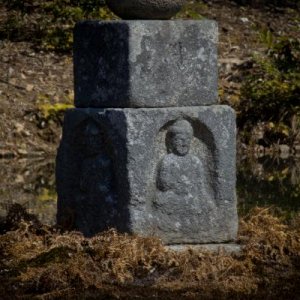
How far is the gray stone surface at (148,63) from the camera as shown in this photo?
8266mm

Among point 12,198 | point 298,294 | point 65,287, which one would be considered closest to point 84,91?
point 65,287

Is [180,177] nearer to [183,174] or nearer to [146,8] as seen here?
[183,174]

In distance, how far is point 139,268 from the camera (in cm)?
793

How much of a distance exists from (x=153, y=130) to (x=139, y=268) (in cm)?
97

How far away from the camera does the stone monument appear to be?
325 inches

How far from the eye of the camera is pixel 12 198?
12.3 m

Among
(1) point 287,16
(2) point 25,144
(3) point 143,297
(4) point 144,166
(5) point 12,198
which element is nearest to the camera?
(3) point 143,297

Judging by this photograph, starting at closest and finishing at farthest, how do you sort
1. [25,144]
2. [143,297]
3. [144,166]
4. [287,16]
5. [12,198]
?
[143,297], [144,166], [12,198], [25,144], [287,16]

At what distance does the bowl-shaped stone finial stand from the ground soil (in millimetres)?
8451

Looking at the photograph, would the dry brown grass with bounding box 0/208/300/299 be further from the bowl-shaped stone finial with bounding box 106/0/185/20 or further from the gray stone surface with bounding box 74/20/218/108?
the bowl-shaped stone finial with bounding box 106/0/185/20

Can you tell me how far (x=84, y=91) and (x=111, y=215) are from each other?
919 mm

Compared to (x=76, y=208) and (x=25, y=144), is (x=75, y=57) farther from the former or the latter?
(x=25, y=144)

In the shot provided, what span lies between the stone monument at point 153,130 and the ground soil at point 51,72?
837 centimetres

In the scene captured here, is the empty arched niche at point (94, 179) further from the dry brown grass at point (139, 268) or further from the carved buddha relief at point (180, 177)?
the carved buddha relief at point (180, 177)
